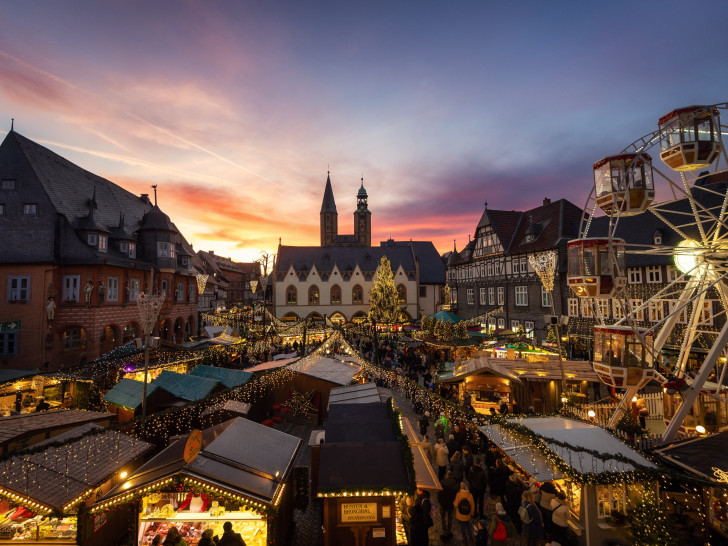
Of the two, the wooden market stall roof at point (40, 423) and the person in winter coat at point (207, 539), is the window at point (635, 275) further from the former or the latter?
the wooden market stall roof at point (40, 423)

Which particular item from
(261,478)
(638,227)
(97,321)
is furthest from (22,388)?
(638,227)

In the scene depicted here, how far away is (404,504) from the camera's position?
833 cm

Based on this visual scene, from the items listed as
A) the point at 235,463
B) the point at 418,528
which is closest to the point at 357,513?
the point at 418,528

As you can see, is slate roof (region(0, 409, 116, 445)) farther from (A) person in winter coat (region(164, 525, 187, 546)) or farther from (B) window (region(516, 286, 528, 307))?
(B) window (region(516, 286, 528, 307))

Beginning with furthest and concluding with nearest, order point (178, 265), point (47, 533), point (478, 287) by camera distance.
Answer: point (478, 287) → point (178, 265) → point (47, 533)

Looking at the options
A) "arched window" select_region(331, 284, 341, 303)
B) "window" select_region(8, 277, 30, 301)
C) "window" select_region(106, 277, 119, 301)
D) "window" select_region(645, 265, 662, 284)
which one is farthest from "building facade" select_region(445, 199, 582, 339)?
"window" select_region(8, 277, 30, 301)

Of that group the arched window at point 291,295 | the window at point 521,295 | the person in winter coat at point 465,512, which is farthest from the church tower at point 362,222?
the person in winter coat at point 465,512

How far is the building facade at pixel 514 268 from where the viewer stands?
106 feet

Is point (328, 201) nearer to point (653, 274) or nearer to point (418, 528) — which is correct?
point (653, 274)

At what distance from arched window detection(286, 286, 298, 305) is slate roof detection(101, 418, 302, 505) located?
50.6 metres

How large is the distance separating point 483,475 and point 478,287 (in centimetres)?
3436

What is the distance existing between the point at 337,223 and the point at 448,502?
253 feet

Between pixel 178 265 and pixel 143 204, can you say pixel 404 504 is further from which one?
pixel 143 204

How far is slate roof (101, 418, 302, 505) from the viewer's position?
21.3 feet
